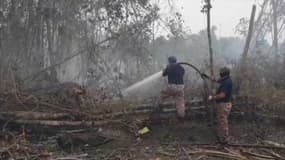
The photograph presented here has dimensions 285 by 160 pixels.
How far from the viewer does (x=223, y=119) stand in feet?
27.1

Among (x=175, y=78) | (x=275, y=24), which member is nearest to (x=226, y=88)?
(x=175, y=78)

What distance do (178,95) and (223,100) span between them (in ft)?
4.41

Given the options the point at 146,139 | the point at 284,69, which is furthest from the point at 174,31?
the point at 146,139

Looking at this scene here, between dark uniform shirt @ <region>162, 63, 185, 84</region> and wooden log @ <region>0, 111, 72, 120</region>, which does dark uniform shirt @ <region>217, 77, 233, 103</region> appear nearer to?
dark uniform shirt @ <region>162, 63, 185, 84</region>

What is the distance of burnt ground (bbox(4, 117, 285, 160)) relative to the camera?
25.0 feet

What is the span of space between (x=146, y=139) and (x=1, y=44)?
7180 mm

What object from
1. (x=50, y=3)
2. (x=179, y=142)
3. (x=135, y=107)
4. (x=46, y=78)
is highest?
(x=50, y=3)

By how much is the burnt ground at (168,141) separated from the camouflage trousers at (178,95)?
0.35 meters

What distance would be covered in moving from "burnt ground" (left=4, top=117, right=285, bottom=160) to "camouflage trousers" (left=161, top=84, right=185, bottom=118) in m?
0.35

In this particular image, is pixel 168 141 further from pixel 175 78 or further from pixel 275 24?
pixel 275 24

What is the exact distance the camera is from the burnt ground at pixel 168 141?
761 centimetres

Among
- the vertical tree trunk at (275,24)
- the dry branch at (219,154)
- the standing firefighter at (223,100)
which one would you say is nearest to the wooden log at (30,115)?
the dry branch at (219,154)

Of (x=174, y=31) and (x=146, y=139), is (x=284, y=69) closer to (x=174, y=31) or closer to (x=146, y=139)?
(x=174, y=31)

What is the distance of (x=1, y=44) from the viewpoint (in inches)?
526
